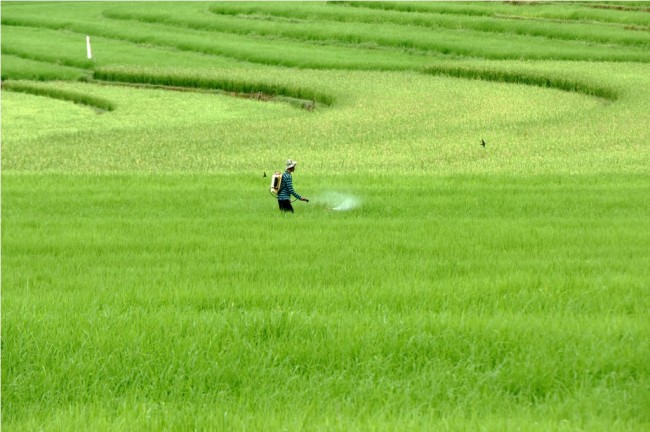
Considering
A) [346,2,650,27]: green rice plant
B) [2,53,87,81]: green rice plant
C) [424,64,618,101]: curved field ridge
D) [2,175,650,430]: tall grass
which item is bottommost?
[2,53,87,81]: green rice plant

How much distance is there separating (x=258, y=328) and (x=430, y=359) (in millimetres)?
1216

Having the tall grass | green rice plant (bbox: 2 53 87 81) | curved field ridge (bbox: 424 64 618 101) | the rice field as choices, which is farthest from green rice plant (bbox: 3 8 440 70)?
the tall grass

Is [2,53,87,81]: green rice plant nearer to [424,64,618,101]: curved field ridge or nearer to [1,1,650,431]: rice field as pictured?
[1,1,650,431]: rice field

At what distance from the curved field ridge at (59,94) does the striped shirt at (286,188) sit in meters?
20.1

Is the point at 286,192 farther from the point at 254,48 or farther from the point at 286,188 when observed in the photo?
the point at 254,48

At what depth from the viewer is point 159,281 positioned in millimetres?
9625

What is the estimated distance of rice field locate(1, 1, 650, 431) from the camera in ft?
20.7

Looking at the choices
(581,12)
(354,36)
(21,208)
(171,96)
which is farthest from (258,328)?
(581,12)

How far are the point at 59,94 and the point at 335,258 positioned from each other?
2761 centimetres

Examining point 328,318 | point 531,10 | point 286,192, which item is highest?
point 328,318

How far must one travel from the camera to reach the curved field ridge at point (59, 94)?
3425cm

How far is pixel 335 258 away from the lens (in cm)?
1087

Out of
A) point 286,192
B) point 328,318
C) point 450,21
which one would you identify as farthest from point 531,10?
point 328,318

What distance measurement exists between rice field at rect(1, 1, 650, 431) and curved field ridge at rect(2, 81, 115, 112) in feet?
1.03
